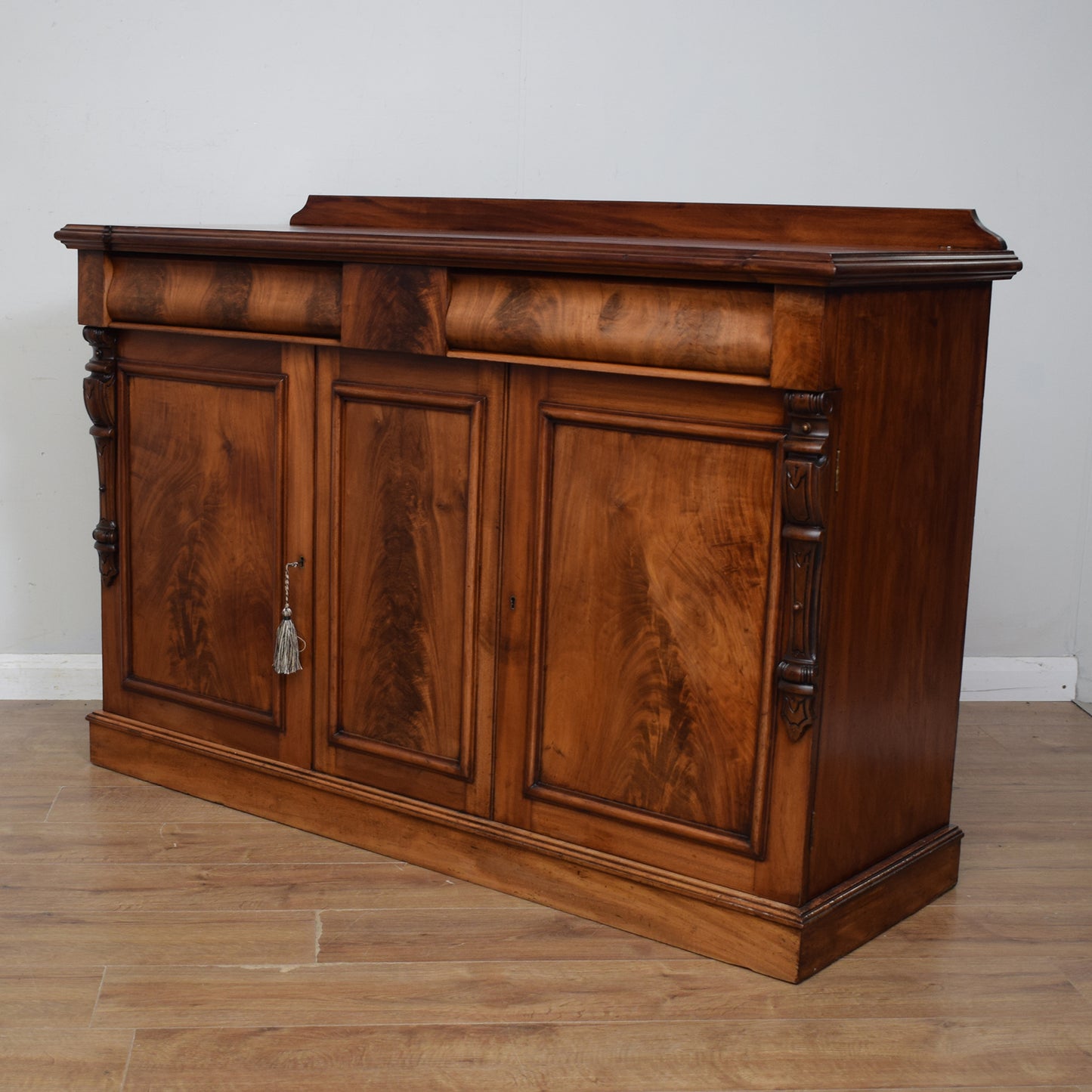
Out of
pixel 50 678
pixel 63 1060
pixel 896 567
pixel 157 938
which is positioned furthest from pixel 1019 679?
pixel 63 1060

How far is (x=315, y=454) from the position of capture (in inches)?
107

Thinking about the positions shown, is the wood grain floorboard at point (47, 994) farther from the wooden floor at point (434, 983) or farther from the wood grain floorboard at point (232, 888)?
the wood grain floorboard at point (232, 888)

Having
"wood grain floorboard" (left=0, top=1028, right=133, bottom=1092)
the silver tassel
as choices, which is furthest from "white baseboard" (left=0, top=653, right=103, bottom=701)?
"wood grain floorboard" (left=0, top=1028, right=133, bottom=1092)

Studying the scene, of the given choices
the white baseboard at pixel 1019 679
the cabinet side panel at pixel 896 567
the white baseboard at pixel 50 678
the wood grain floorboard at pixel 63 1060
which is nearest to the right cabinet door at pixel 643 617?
the cabinet side panel at pixel 896 567

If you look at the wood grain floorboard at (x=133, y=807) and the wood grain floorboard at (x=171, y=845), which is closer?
the wood grain floorboard at (x=171, y=845)

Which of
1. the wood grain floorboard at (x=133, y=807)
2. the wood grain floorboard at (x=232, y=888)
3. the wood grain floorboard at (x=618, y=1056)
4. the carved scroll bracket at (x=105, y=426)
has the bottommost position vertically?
the wood grain floorboard at (x=133, y=807)

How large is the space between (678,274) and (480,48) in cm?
147

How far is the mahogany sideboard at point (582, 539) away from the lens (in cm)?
220

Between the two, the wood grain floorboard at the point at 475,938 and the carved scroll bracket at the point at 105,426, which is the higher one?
the carved scroll bracket at the point at 105,426

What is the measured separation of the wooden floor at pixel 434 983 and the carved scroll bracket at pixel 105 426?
1.79 feet

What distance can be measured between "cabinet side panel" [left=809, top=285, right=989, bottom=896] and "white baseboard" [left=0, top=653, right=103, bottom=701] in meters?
2.04

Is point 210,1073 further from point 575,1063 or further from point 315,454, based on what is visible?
point 315,454

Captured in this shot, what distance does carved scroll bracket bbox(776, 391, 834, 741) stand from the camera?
6.88 feet

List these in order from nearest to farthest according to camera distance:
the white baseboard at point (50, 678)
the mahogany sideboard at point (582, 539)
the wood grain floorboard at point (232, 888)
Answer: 1. the mahogany sideboard at point (582, 539)
2. the wood grain floorboard at point (232, 888)
3. the white baseboard at point (50, 678)
